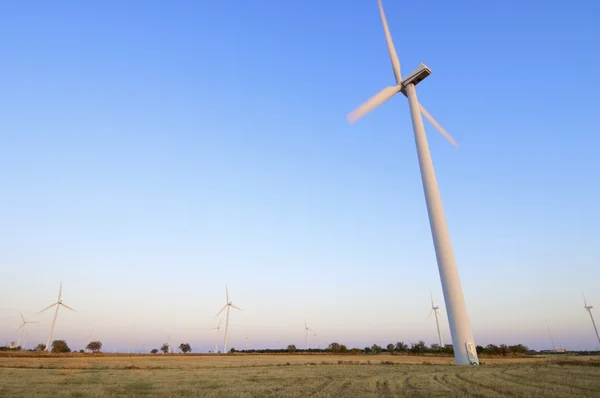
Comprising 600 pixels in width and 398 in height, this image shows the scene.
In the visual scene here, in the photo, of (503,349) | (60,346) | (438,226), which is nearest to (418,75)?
(438,226)

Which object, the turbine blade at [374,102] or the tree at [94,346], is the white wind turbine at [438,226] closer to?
the turbine blade at [374,102]

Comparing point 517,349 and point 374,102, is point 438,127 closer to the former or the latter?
point 374,102

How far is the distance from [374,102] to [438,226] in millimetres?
20267

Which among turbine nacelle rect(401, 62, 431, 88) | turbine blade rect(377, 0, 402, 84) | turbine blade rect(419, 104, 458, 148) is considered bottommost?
turbine blade rect(419, 104, 458, 148)

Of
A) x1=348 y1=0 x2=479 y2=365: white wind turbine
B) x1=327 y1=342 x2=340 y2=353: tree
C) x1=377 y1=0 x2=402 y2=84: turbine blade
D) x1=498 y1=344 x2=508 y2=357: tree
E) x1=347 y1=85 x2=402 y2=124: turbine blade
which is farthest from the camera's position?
x1=327 y1=342 x2=340 y2=353: tree

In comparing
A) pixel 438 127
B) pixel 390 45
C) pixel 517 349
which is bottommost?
pixel 517 349

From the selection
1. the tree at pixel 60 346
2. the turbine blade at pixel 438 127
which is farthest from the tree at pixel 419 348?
the tree at pixel 60 346

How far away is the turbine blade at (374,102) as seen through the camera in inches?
1868

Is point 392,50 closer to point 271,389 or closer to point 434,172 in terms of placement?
point 434,172

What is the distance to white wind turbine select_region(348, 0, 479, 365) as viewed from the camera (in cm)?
3491

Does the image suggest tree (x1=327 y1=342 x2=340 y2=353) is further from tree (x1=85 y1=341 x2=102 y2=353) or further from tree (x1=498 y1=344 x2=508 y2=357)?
tree (x1=85 y1=341 x2=102 y2=353)

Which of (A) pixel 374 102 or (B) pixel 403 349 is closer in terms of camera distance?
(A) pixel 374 102

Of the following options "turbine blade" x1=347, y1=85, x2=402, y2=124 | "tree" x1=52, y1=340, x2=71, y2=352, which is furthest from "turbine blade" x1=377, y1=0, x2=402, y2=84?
"tree" x1=52, y1=340, x2=71, y2=352

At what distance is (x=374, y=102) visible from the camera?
48844 mm
